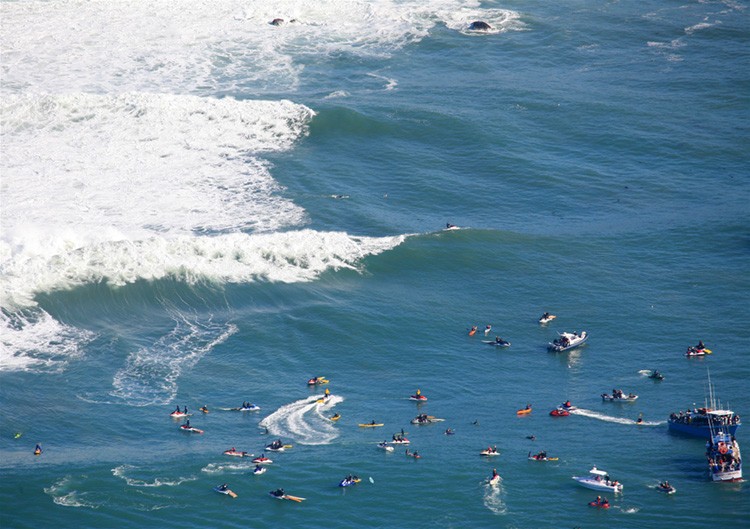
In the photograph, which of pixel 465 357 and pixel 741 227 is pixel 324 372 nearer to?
pixel 465 357

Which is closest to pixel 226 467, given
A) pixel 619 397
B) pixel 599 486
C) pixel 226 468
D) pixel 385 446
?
pixel 226 468

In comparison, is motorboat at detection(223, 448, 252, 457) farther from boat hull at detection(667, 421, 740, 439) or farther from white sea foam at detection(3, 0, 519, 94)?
white sea foam at detection(3, 0, 519, 94)

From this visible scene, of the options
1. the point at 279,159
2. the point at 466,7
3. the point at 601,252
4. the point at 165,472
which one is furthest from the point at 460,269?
the point at 466,7

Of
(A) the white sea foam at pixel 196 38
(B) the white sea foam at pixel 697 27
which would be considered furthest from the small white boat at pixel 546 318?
(B) the white sea foam at pixel 697 27

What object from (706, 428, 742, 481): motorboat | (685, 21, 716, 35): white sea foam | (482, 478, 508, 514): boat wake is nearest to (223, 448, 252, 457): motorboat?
(482, 478, 508, 514): boat wake

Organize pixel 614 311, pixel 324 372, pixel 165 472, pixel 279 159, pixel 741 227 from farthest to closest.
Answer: pixel 279 159 < pixel 741 227 < pixel 614 311 < pixel 324 372 < pixel 165 472

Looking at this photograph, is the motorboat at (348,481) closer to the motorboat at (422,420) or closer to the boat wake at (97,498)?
the motorboat at (422,420)
